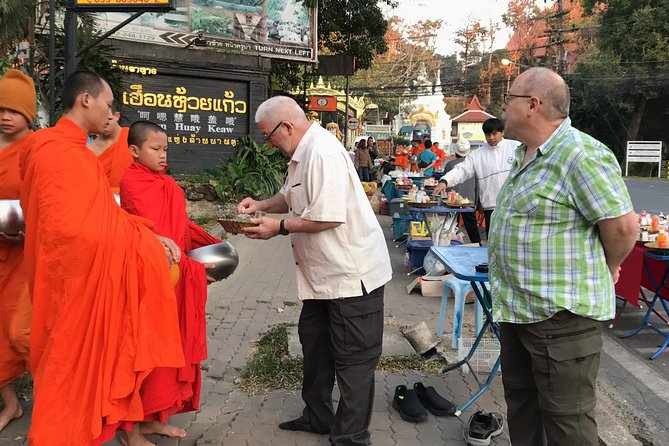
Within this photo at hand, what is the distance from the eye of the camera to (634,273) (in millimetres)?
4977

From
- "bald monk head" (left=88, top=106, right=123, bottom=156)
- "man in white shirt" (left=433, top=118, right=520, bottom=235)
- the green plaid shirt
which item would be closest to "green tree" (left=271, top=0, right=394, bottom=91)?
"man in white shirt" (left=433, top=118, right=520, bottom=235)

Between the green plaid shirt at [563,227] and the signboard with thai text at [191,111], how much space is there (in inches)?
410

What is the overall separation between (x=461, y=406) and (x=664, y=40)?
3030 centimetres

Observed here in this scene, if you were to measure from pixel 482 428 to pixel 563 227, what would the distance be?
1.39 metres

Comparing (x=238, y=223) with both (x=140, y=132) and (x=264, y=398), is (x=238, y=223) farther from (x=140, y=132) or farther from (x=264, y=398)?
(x=264, y=398)

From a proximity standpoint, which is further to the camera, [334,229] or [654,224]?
[654,224]

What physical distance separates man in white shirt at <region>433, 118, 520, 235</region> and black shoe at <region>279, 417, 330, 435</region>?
355cm

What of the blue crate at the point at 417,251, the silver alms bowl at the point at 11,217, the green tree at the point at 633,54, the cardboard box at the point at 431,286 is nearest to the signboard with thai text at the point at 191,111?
the blue crate at the point at 417,251

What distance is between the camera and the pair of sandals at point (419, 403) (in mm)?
3330

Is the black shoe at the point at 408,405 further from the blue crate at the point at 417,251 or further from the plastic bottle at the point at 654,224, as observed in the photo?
the blue crate at the point at 417,251

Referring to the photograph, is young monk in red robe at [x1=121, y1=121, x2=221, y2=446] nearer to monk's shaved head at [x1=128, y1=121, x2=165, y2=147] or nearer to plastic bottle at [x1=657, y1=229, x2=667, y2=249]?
monk's shaved head at [x1=128, y1=121, x2=165, y2=147]

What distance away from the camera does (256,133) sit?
13.1 m

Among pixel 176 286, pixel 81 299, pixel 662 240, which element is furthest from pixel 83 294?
pixel 662 240

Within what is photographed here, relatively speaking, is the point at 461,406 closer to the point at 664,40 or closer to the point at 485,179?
the point at 485,179
